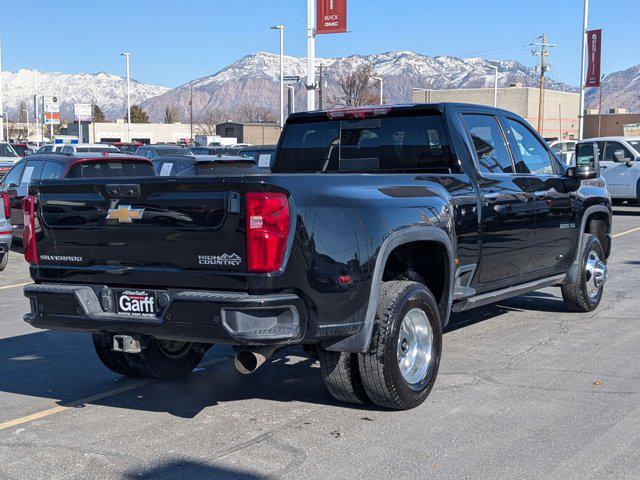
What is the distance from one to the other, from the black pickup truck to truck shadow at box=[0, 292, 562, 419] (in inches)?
8.4

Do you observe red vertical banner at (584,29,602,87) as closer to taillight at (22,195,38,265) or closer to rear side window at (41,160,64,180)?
rear side window at (41,160,64,180)

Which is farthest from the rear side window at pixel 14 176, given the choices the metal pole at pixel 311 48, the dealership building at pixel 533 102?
the dealership building at pixel 533 102

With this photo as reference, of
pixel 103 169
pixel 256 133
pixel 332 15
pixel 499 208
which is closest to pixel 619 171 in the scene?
pixel 332 15

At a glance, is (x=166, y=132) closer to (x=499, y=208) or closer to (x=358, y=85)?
(x=358, y=85)

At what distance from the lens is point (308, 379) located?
6.56 metres

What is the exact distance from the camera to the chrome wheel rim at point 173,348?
21.2ft

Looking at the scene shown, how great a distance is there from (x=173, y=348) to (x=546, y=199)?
3585 mm

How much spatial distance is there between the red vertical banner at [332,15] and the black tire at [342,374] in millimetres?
16993

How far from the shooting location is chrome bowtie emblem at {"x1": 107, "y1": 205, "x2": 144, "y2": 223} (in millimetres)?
5137

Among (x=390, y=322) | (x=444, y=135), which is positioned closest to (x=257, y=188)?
(x=390, y=322)

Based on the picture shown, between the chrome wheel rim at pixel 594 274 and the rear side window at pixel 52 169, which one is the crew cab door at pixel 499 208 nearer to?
the chrome wheel rim at pixel 594 274

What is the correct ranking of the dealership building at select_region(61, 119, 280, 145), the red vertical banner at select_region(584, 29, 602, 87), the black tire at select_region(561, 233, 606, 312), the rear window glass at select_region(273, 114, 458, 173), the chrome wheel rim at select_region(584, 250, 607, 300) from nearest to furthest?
the rear window glass at select_region(273, 114, 458, 173) < the black tire at select_region(561, 233, 606, 312) < the chrome wheel rim at select_region(584, 250, 607, 300) < the red vertical banner at select_region(584, 29, 602, 87) < the dealership building at select_region(61, 119, 280, 145)

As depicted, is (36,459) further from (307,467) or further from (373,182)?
(373,182)

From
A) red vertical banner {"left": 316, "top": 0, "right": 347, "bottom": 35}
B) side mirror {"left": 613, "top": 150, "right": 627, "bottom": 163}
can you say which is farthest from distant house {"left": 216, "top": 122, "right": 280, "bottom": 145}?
side mirror {"left": 613, "top": 150, "right": 627, "bottom": 163}
